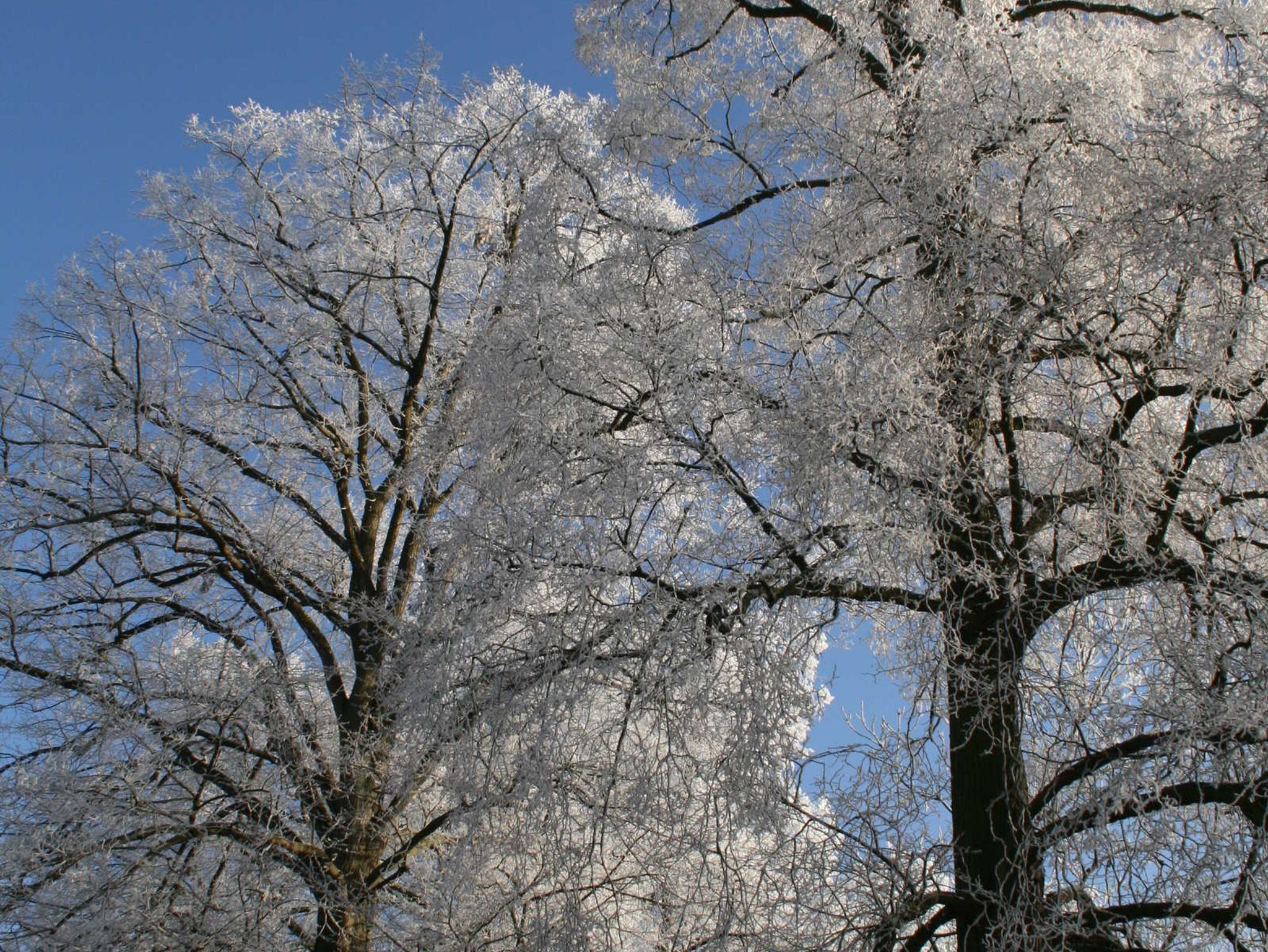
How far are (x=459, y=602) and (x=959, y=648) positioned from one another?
2.76 m

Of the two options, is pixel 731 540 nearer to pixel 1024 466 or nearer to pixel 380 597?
pixel 1024 466

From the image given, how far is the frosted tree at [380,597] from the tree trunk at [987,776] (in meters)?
0.80

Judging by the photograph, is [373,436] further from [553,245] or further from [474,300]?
[553,245]

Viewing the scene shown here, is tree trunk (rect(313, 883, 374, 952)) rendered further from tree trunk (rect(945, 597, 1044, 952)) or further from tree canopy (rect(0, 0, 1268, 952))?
tree trunk (rect(945, 597, 1044, 952))

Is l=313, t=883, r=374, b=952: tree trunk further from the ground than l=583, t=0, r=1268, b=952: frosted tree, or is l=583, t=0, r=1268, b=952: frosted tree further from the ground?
l=583, t=0, r=1268, b=952: frosted tree

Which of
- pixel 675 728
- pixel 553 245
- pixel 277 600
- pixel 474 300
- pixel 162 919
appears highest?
pixel 474 300

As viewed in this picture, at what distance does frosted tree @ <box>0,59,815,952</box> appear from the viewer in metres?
5.53

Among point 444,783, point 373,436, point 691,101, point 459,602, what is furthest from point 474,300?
point 444,783

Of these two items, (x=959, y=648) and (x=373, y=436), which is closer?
(x=959, y=648)

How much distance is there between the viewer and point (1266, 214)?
528 cm

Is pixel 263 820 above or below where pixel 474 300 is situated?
below

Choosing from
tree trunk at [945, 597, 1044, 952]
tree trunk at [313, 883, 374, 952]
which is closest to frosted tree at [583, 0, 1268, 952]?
tree trunk at [945, 597, 1044, 952]

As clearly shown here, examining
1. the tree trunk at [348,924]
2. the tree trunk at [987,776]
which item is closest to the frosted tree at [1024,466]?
the tree trunk at [987,776]

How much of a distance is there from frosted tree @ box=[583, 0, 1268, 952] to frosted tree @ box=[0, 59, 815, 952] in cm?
52
